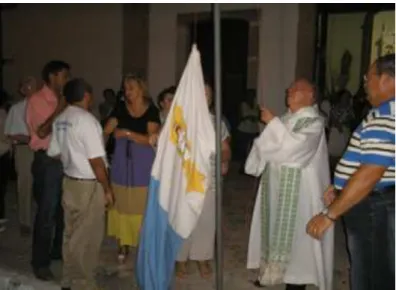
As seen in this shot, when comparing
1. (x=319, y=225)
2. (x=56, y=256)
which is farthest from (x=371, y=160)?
(x=56, y=256)

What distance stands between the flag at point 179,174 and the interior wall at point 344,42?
5615 mm

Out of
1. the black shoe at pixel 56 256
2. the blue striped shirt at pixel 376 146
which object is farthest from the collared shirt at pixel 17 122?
the blue striped shirt at pixel 376 146

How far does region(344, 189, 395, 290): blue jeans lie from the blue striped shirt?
11 centimetres

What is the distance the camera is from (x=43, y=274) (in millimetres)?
4195

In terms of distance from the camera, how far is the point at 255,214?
3.93 metres

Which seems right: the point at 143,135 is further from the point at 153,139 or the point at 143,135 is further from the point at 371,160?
the point at 371,160

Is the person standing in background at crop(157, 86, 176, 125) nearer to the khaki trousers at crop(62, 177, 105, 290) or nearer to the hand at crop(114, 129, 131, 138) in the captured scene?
the hand at crop(114, 129, 131, 138)

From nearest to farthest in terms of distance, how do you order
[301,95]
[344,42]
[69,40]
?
[301,95]
[344,42]
[69,40]

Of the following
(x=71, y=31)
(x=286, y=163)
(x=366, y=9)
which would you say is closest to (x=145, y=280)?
(x=286, y=163)

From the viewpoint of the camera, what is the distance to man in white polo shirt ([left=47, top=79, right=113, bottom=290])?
3.53 m

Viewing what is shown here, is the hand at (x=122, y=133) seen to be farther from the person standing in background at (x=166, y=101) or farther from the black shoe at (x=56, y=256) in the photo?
the black shoe at (x=56, y=256)

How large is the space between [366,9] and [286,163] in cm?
510

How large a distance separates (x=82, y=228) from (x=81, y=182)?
0.30 meters

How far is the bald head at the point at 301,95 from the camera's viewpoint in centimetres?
361
